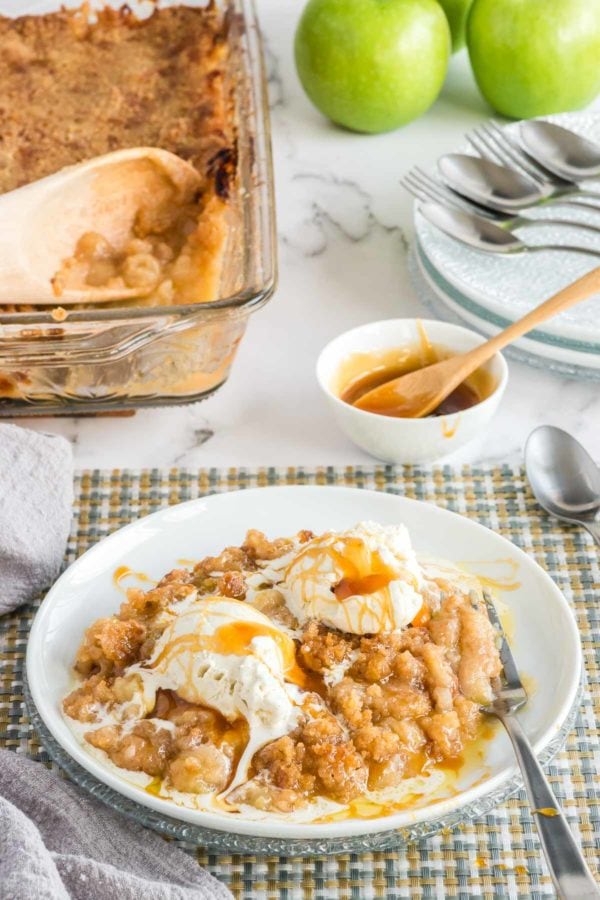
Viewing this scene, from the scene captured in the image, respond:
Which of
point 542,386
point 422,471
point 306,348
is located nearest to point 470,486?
point 422,471

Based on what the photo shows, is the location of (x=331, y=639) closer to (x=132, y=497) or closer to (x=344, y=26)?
(x=132, y=497)

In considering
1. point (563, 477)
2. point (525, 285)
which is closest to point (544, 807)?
point (563, 477)

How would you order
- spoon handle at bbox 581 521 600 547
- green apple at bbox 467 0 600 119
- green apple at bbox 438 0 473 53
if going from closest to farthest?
spoon handle at bbox 581 521 600 547 → green apple at bbox 467 0 600 119 → green apple at bbox 438 0 473 53

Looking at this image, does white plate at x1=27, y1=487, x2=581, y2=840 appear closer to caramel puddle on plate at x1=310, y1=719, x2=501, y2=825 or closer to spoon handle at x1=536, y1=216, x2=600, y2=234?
caramel puddle on plate at x1=310, y1=719, x2=501, y2=825

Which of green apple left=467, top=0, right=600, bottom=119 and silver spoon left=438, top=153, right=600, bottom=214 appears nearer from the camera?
silver spoon left=438, top=153, right=600, bottom=214

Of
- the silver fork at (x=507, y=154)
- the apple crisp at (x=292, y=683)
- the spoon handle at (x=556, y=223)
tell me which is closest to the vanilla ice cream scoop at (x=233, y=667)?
the apple crisp at (x=292, y=683)

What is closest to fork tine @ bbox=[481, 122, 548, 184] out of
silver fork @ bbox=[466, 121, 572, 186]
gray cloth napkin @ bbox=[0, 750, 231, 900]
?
silver fork @ bbox=[466, 121, 572, 186]
